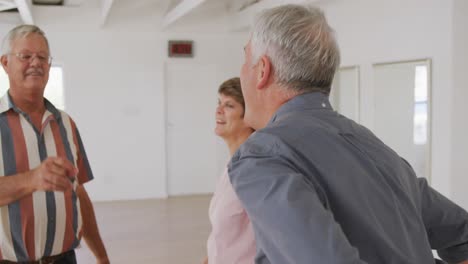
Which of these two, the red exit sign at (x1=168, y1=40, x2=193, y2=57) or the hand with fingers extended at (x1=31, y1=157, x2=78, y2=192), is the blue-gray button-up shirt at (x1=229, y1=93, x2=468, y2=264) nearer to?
the hand with fingers extended at (x1=31, y1=157, x2=78, y2=192)

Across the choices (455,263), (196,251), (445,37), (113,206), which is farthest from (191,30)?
(455,263)

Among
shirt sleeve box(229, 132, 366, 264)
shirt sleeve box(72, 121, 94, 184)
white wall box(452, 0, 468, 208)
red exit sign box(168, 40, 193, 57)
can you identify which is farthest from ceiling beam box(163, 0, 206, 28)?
shirt sleeve box(229, 132, 366, 264)

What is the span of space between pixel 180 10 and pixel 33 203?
5280 millimetres

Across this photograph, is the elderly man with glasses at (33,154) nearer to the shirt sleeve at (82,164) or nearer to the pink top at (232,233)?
the shirt sleeve at (82,164)

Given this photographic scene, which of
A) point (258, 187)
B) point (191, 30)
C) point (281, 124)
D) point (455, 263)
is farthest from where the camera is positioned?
point (191, 30)

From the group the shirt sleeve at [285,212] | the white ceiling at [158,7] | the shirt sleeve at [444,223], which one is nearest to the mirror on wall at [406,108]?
the white ceiling at [158,7]

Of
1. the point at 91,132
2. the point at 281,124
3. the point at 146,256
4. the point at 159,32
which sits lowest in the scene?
the point at 146,256

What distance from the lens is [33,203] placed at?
1762mm

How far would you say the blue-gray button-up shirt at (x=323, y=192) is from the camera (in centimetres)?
76

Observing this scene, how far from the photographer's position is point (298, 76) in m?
0.96

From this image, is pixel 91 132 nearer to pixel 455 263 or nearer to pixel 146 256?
pixel 146 256

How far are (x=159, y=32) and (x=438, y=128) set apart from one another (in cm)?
502

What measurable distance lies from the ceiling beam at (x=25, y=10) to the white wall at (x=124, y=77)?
0.33m

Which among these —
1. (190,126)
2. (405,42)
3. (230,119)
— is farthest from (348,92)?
(230,119)
